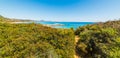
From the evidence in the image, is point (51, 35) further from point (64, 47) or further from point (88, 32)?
point (88, 32)

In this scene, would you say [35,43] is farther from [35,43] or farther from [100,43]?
[100,43]

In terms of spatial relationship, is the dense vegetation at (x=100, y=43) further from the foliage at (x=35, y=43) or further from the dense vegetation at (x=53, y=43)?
the foliage at (x=35, y=43)

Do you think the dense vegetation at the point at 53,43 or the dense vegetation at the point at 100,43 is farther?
the dense vegetation at the point at 100,43

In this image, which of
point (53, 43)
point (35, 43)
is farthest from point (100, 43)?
point (35, 43)

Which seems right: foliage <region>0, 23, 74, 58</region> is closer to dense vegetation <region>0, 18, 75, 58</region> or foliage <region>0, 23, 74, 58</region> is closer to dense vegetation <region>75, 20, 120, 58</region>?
dense vegetation <region>0, 18, 75, 58</region>

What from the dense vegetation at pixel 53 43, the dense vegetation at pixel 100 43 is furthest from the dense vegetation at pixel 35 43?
the dense vegetation at pixel 100 43

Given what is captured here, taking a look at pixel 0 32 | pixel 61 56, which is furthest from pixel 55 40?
pixel 0 32
